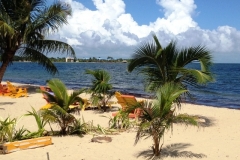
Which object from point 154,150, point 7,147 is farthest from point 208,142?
point 7,147

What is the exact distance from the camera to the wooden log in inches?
242

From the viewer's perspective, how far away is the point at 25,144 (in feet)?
21.1

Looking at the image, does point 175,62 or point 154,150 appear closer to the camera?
point 154,150

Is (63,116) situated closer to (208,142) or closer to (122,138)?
(122,138)

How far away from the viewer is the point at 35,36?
17984mm

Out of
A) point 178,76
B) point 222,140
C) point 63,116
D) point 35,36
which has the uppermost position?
point 35,36

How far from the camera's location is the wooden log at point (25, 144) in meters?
6.14

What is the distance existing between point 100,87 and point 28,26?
7678mm

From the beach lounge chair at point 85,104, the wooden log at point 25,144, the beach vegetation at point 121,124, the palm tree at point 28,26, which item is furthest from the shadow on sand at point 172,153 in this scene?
the palm tree at point 28,26

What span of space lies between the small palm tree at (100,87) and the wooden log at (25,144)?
16.0 feet

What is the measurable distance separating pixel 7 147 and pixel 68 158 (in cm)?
126

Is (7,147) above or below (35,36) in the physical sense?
below

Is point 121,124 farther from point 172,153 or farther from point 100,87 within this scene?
point 100,87

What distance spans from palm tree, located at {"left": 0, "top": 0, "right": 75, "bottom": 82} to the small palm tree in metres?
6.93
